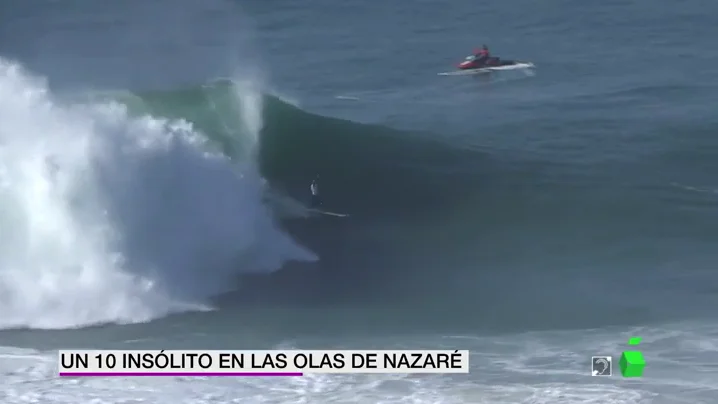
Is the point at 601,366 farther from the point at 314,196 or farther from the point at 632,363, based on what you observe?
the point at 314,196

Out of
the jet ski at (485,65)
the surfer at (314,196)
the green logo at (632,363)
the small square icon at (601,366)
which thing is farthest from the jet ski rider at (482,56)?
the small square icon at (601,366)

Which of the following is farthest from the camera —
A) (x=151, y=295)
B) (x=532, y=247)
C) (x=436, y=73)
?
(x=436, y=73)

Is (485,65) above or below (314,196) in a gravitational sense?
above

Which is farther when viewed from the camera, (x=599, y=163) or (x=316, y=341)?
(x=599, y=163)

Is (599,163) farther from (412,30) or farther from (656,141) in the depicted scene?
(412,30)

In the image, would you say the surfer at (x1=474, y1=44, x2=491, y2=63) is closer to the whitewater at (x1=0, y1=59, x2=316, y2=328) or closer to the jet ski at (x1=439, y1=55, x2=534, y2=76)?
the jet ski at (x1=439, y1=55, x2=534, y2=76)

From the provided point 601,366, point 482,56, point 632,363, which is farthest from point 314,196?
point 482,56

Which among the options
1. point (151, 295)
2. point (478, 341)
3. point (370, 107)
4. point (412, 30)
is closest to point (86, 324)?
point (151, 295)

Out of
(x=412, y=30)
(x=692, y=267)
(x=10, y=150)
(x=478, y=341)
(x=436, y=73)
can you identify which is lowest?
(x=478, y=341)
